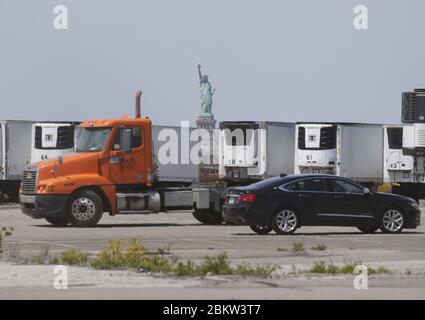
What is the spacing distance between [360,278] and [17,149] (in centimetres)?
3116

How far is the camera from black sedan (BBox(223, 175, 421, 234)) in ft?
92.1

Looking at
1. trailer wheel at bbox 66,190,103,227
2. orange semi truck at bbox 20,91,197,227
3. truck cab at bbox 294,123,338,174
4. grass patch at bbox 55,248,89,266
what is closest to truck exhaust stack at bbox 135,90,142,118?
orange semi truck at bbox 20,91,197,227

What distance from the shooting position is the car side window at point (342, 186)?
29109mm

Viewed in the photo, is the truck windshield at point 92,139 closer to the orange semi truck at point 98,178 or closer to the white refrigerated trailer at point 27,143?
the orange semi truck at point 98,178

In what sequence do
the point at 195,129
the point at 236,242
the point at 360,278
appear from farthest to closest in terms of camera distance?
the point at 195,129 → the point at 236,242 → the point at 360,278

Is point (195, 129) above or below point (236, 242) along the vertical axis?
above

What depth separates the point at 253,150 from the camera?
47688 mm

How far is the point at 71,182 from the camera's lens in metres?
31.4

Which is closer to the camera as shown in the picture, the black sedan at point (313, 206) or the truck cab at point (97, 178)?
the black sedan at point (313, 206)

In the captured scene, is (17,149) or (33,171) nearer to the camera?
(33,171)

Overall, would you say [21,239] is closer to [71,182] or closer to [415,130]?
[71,182]

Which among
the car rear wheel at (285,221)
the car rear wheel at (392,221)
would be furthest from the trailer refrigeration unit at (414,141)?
the car rear wheel at (285,221)
